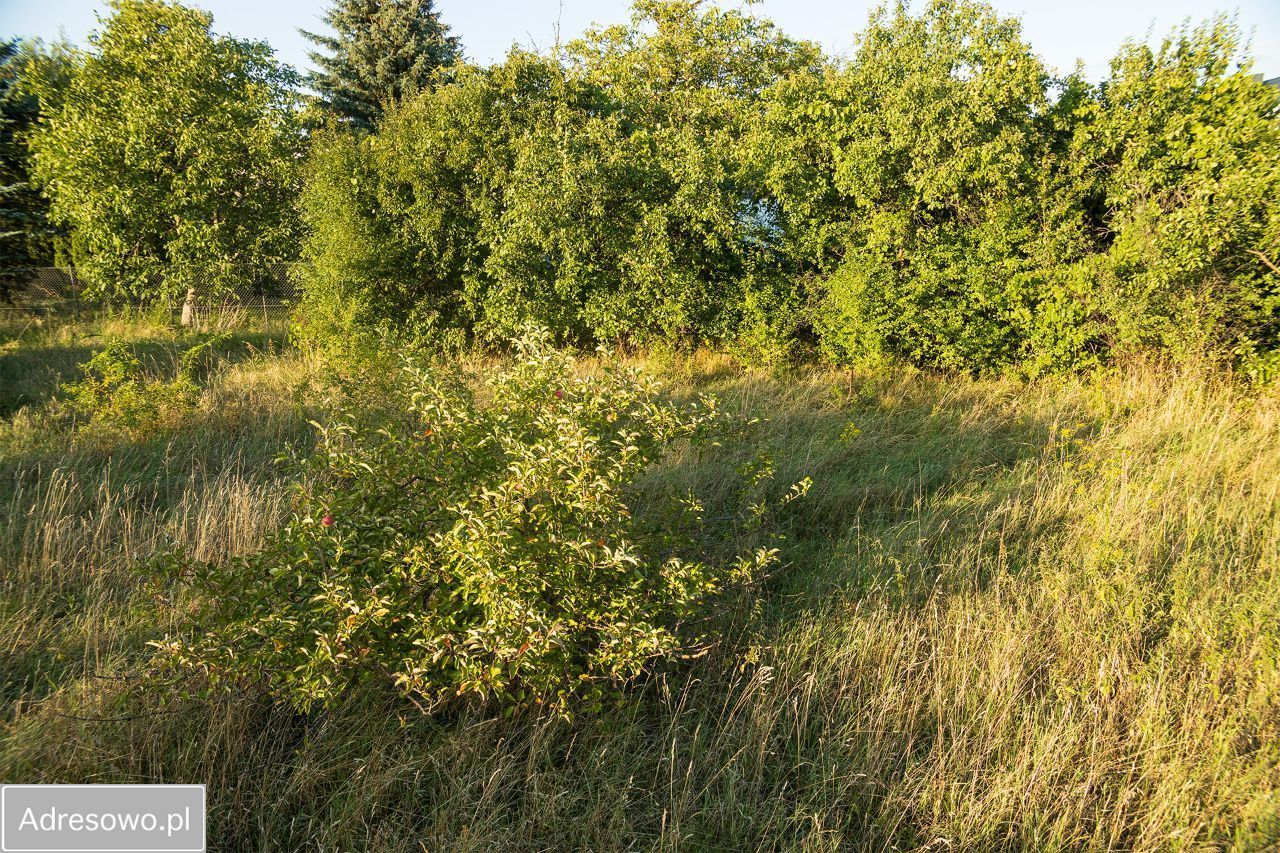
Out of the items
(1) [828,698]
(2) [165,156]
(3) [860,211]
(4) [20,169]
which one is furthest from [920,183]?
(4) [20,169]

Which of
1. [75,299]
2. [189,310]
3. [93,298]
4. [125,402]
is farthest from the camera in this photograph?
[75,299]

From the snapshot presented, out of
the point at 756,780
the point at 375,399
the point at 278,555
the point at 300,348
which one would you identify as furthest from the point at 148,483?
the point at 300,348

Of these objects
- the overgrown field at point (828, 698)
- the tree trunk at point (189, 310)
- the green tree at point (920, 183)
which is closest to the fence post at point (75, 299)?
the tree trunk at point (189, 310)

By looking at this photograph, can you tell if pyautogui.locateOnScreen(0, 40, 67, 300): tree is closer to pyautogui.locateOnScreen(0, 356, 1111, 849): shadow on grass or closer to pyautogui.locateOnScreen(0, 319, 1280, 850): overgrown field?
pyautogui.locateOnScreen(0, 319, 1280, 850): overgrown field

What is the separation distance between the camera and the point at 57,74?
10.2m

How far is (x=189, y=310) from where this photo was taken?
37.7ft

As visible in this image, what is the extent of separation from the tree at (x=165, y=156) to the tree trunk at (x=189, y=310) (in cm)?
29

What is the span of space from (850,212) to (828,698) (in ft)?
21.3

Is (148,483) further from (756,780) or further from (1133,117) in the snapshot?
(1133,117)

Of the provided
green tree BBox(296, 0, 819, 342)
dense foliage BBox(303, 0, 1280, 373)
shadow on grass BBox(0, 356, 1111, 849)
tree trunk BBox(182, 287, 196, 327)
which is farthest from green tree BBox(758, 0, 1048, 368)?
tree trunk BBox(182, 287, 196, 327)

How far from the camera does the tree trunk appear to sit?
11.3m

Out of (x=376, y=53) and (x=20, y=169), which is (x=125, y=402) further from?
(x=376, y=53)

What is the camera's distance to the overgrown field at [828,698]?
253cm

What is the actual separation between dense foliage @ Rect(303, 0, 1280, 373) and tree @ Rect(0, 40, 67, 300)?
335 cm
